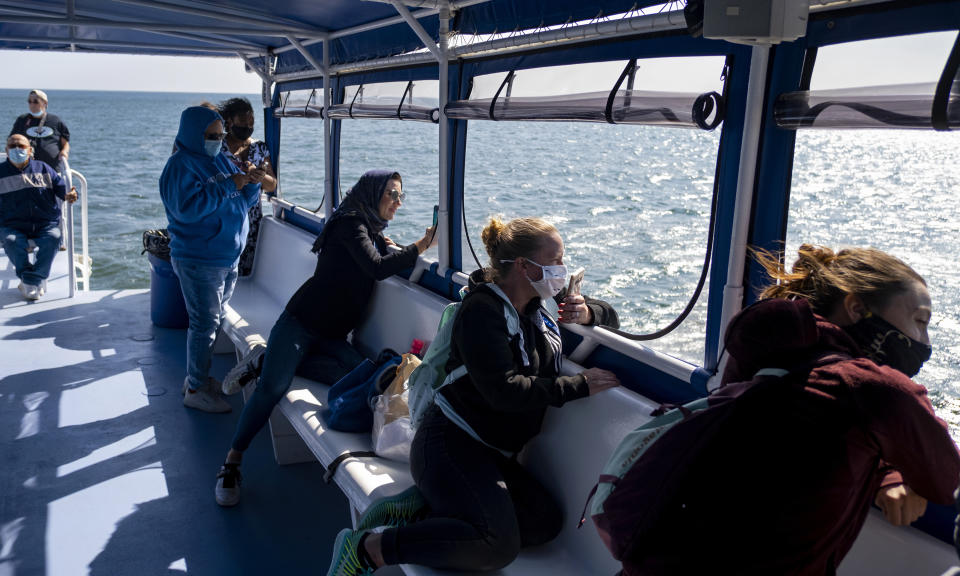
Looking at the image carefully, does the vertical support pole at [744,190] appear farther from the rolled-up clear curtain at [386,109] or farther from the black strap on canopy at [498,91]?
the rolled-up clear curtain at [386,109]

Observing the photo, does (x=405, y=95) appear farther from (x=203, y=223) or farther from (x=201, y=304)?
(x=201, y=304)

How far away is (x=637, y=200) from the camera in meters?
22.3

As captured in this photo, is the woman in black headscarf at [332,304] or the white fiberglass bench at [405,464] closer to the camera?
the white fiberglass bench at [405,464]

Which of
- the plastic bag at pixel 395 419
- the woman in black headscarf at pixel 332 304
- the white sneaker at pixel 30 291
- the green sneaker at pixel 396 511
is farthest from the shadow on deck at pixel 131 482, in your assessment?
the white sneaker at pixel 30 291

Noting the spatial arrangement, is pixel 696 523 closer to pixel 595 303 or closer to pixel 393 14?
pixel 595 303

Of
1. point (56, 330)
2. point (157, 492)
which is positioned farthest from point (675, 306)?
point (157, 492)

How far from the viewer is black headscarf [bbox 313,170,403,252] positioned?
12.0 feet

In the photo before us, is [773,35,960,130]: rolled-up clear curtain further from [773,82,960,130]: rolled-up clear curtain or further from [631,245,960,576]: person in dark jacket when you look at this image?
[631,245,960,576]: person in dark jacket

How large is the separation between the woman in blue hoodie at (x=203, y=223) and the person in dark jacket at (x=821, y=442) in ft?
9.77

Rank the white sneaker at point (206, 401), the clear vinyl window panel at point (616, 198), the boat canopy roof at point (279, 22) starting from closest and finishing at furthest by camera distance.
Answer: the boat canopy roof at point (279, 22), the white sneaker at point (206, 401), the clear vinyl window panel at point (616, 198)

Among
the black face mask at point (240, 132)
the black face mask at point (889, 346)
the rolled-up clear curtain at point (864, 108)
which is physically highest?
the rolled-up clear curtain at point (864, 108)

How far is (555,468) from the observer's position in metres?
2.62

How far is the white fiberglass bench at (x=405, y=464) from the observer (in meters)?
2.40

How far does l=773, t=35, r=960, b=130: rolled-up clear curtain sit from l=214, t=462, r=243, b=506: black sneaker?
2.60 meters
